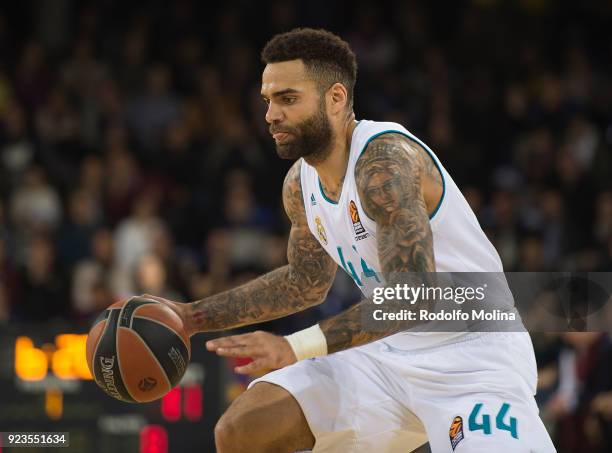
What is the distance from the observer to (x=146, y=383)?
13.8ft

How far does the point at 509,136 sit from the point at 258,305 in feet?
21.6

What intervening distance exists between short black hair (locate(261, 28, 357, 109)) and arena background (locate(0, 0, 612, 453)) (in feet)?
10.2

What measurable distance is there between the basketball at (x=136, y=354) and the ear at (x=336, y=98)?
108cm

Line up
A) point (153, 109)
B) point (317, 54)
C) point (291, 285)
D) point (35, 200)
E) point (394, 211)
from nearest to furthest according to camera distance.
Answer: point (394, 211)
point (317, 54)
point (291, 285)
point (35, 200)
point (153, 109)

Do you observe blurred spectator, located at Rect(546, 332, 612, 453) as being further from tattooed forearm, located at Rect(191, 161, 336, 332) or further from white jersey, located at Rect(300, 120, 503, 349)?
white jersey, located at Rect(300, 120, 503, 349)

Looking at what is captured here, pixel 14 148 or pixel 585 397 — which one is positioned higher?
pixel 14 148

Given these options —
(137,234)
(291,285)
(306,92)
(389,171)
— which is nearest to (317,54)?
(306,92)

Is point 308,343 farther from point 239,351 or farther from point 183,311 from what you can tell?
point 183,311

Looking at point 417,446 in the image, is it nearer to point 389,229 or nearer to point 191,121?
point 389,229

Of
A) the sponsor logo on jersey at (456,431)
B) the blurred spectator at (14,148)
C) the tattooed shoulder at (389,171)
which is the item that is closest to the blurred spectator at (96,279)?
the blurred spectator at (14,148)

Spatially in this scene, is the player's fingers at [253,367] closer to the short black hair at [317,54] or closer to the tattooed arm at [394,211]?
the tattooed arm at [394,211]

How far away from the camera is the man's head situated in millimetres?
4348

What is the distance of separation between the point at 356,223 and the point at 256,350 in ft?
2.35

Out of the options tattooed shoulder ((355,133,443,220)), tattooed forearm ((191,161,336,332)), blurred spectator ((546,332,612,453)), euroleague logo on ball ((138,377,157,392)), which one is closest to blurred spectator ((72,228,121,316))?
blurred spectator ((546,332,612,453))
